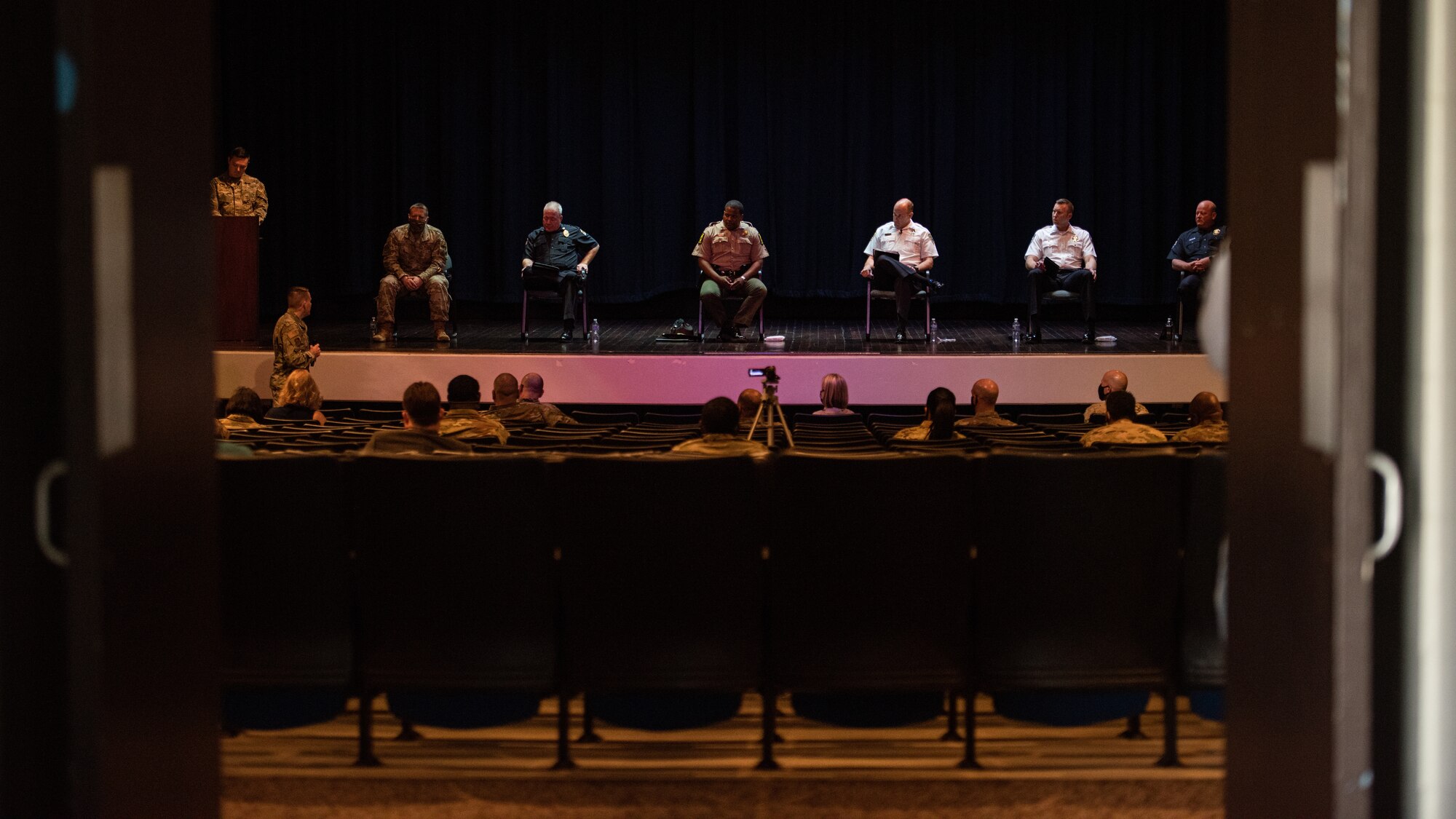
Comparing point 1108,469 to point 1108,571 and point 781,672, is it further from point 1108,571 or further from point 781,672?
point 781,672

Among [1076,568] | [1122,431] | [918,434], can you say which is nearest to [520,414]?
[918,434]

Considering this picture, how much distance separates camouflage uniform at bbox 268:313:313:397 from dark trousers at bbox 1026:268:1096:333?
16.2 feet

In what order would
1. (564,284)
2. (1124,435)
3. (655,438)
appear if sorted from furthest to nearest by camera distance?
1. (564,284)
2. (655,438)
3. (1124,435)

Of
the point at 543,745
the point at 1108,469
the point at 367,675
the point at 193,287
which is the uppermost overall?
the point at 193,287

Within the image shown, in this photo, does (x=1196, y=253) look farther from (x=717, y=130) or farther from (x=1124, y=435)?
(x=717, y=130)

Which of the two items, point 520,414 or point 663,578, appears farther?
point 520,414

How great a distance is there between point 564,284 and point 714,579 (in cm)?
678

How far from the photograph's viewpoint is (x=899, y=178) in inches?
501

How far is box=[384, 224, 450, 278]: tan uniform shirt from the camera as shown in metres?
9.66

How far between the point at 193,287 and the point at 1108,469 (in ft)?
6.19

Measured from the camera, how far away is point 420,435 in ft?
12.3

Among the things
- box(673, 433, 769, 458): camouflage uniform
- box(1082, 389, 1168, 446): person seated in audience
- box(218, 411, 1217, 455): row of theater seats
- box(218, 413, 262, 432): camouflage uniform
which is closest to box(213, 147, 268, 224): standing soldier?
box(218, 411, 1217, 455): row of theater seats

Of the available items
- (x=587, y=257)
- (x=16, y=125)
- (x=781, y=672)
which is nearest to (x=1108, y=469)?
(x=781, y=672)

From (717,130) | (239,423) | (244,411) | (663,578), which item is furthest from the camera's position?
(717,130)
